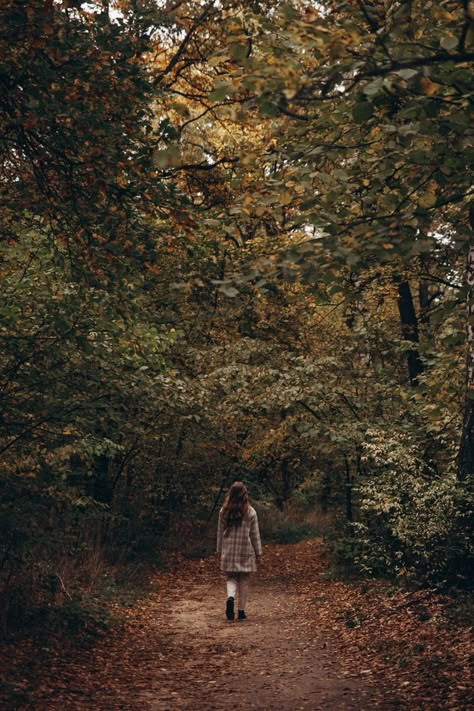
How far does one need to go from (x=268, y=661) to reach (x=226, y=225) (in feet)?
16.7

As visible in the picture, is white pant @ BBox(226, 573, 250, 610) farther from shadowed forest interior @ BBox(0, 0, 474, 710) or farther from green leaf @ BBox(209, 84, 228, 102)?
green leaf @ BBox(209, 84, 228, 102)

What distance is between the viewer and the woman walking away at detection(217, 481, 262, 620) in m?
11.6

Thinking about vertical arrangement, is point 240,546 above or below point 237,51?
below

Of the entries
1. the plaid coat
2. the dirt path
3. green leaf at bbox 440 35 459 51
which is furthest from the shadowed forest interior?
the plaid coat

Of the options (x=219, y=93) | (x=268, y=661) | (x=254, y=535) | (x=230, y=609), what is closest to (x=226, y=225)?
(x=219, y=93)

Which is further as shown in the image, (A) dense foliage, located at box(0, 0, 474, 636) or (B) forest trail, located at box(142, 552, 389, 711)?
(B) forest trail, located at box(142, 552, 389, 711)

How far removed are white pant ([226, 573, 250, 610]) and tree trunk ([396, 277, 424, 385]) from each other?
5893 millimetres

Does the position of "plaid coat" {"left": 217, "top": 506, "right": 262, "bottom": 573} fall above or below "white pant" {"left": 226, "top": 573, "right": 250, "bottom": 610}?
above

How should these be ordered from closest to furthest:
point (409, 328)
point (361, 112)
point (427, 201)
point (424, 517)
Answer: point (361, 112) < point (427, 201) < point (424, 517) < point (409, 328)

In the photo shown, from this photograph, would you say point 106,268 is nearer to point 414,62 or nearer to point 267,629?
point 414,62

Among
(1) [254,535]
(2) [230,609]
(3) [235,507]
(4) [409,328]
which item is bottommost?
(2) [230,609]

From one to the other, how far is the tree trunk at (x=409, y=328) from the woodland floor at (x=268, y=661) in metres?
5.23

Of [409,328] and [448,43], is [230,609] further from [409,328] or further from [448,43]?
[448,43]

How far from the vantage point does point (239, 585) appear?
1174 centimetres
